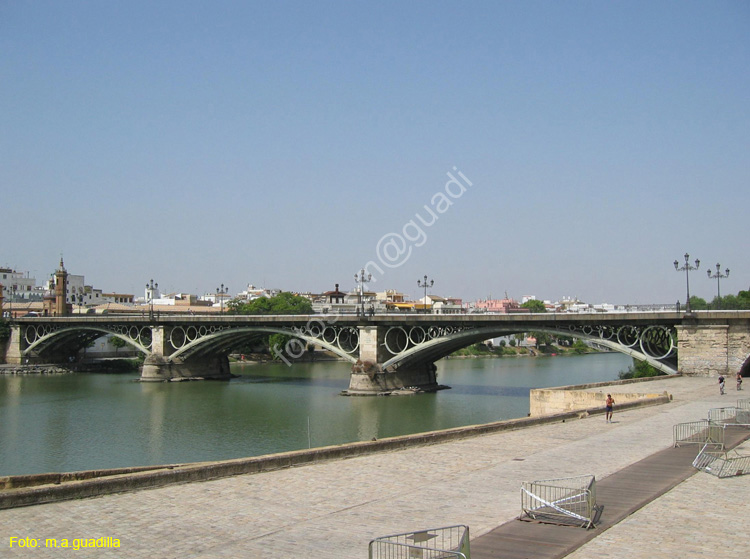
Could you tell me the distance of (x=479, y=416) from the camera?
1630 inches

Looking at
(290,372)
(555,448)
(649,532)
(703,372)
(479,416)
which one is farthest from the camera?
(290,372)

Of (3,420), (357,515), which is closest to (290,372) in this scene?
(3,420)

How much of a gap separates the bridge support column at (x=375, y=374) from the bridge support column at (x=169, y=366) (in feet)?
64.1

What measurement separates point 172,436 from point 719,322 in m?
27.4

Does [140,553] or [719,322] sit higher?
[719,322]

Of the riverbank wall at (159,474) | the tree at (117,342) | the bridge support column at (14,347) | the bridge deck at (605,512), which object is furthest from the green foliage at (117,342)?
the bridge deck at (605,512)

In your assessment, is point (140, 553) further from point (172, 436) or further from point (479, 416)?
point (479, 416)

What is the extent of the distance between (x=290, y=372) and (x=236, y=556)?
219 feet

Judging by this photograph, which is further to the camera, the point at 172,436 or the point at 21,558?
the point at 172,436

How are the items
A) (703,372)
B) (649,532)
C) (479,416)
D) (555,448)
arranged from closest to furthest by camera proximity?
1. (649,532)
2. (555,448)
3. (703,372)
4. (479,416)

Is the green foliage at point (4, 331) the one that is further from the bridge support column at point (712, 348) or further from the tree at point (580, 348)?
the tree at point (580, 348)

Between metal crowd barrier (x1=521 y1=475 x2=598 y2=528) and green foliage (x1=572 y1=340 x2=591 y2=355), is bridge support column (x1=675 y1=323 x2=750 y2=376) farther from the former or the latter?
green foliage (x1=572 y1=340 x2=591 y2=355)

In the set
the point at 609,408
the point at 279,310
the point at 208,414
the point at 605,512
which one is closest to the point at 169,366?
the point at 208,414

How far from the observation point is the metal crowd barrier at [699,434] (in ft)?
55.6
